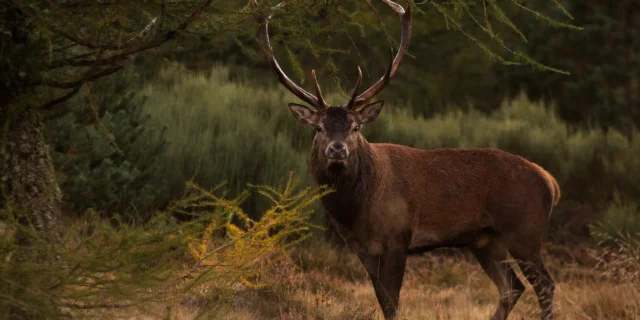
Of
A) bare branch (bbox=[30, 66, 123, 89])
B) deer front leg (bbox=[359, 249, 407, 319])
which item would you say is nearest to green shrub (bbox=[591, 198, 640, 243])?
deer front leg (bbox=[359, 249, 407, 319])

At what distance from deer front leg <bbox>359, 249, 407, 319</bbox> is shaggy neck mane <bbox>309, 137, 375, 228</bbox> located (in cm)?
33

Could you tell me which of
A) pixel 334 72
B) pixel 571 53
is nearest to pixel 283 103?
pixel 334 72

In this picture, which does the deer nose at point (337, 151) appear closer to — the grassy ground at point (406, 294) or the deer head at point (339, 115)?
the deer head at point (339, 115)

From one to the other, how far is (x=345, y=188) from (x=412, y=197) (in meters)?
0.56

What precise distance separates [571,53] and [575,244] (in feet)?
46.2

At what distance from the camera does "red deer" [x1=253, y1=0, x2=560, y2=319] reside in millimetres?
6738

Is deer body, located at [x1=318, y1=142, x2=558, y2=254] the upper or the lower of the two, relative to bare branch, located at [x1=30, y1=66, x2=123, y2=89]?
lower

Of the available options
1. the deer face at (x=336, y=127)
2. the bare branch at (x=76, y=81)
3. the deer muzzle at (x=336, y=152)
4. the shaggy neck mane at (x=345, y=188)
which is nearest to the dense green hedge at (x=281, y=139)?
the deer face at (x=336, y=127)

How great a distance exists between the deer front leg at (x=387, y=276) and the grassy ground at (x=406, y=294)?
0.12 meters

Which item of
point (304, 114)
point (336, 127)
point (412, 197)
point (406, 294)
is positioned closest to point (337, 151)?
point (336, 127)

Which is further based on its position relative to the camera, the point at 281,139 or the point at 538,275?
the point at 281,139

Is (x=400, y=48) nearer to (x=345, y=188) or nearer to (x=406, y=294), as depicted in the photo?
(x=345, y=188)

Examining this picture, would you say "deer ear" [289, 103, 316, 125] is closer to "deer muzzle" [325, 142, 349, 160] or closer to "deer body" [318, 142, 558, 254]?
"deer body" [318, 142, 558, 254]

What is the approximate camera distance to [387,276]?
6.68 metres
